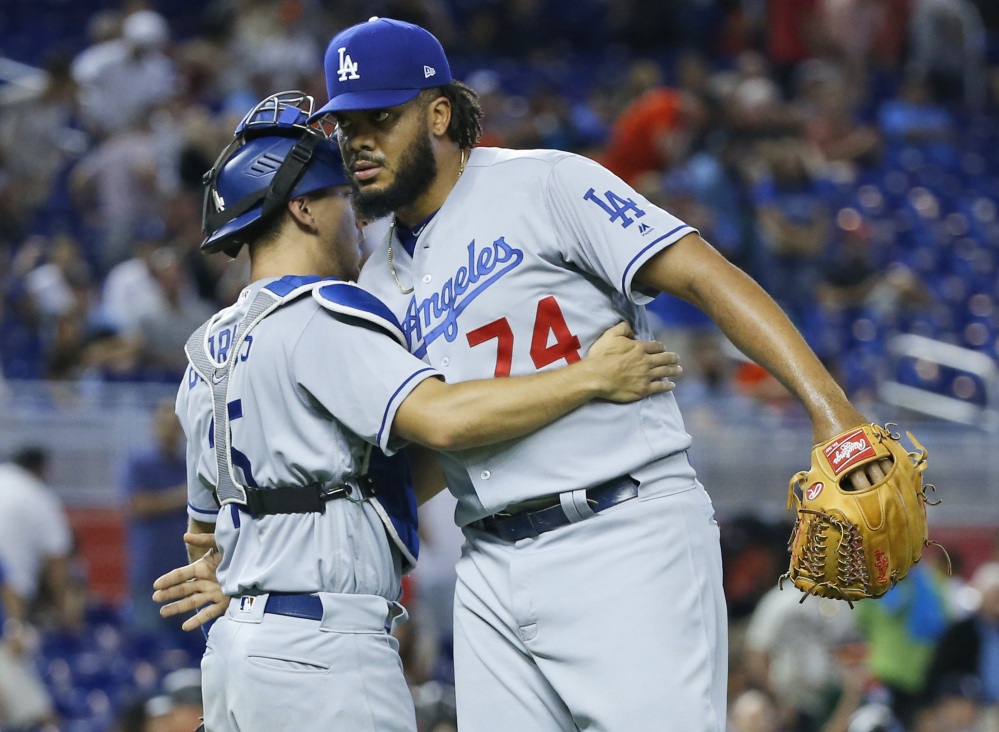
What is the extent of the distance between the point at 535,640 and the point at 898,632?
5080mm

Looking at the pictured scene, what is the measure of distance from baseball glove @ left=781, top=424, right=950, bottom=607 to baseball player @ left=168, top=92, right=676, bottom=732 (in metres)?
0.47

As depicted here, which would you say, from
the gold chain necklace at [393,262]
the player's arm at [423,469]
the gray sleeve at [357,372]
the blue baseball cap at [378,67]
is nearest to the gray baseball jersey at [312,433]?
the gray sleeve at [357,372]

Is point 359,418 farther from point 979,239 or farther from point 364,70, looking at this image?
point 979,239

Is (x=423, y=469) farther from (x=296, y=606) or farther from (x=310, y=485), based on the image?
(x=296, y=606)

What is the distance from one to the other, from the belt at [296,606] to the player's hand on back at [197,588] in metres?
0.34

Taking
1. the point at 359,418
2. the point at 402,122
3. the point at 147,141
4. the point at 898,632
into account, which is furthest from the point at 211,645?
the point at 147,141

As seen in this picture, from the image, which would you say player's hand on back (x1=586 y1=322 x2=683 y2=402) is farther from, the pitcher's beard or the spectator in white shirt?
the spectator in white shirt

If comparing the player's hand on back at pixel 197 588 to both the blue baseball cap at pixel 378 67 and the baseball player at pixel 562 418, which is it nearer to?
the baseball player at pixel 562 418

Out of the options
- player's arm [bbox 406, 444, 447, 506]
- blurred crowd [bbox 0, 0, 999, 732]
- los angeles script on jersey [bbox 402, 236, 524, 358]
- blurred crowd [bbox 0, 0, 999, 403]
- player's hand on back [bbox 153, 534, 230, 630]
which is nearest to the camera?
los angeles script on jersey [bbox 402, 236, 524, 358]

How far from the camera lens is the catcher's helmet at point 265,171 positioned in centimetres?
338

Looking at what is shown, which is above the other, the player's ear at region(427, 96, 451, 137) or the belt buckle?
the player's ear at region(427, 96, 451, 137)

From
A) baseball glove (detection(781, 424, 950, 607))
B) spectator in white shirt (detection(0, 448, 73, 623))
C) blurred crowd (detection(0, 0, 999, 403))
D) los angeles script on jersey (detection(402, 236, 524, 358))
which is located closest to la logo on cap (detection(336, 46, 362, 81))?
los angeles script on jersey (detection(402, 236, 524, 358))

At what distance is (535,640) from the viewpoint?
10.3ft

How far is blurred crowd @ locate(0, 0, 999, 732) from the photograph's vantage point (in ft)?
24.3
